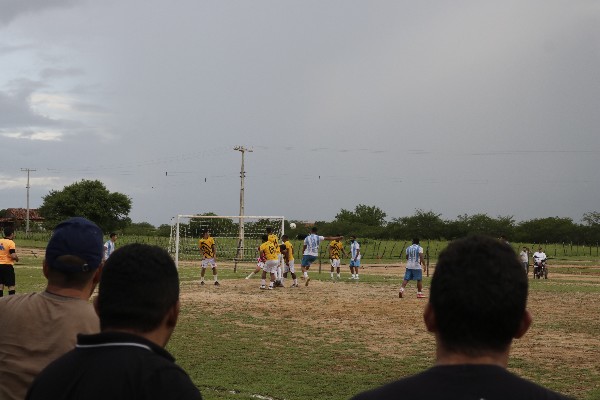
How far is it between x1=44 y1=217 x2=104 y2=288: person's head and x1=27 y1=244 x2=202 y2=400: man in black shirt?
31.3 inches

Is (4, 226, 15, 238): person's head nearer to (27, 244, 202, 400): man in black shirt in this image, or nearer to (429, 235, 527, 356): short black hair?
(27, 244, 202, 400): man in black shirt

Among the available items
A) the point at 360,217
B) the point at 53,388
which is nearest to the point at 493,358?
the point at 53,388

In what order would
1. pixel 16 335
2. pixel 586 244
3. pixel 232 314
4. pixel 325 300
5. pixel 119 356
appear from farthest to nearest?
pixel 586 244
pixel 325 300
pixel 232 314
pixel 16 335
pixel 119 356

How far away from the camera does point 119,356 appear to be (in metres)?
2.58

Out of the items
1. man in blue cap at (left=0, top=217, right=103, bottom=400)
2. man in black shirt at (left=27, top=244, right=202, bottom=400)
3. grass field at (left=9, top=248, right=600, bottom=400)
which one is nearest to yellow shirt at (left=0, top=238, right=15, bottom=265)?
grass field at (left=9, top=248, right=600, bottom=400)

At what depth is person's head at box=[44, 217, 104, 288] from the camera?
12.2 feet

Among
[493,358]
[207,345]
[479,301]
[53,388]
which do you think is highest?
[479,301]

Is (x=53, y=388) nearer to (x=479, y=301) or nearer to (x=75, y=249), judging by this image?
(x=75, y=249)

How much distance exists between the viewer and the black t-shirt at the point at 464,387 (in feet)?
7.40

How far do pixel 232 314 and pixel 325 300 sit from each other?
4.65m

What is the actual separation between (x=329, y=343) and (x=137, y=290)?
11993 millimetres

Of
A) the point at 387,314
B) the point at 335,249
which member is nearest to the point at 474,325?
the point at 387,314

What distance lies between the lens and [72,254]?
3717 millimetres

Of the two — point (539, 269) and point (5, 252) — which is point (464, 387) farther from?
point (539, 269)
